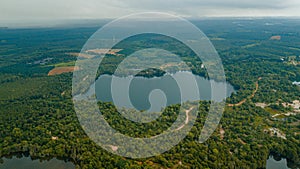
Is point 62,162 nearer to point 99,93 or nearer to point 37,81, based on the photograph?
point 99,93

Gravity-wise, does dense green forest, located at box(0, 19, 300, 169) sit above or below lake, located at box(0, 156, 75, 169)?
above

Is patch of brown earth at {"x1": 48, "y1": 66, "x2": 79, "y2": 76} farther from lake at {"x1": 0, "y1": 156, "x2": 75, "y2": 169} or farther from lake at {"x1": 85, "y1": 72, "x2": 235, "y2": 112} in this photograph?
lake at {"x1": 0, "y1": 156, "x2": 75, "y2": 169}

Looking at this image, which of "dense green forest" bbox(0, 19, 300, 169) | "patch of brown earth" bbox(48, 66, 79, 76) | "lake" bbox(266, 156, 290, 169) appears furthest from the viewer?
"patch of brown earth" bbox(48, 66, 79, 76)

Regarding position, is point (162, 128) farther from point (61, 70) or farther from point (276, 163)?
point (61, 70)

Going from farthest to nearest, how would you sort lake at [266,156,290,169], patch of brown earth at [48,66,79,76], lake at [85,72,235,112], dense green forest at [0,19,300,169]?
1. patch of brown earth at [48,66,79,76]
2. lake at [85,72,235,112]
3. lake at [266,156,290,169]
4. dense green forest at [0,19,300,169]

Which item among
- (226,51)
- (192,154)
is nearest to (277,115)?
(192,154)

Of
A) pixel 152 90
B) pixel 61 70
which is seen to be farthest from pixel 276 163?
pixel 61 70

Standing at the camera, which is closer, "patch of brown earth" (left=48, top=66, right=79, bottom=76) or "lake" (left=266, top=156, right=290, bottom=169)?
"lake" (left=266, top=156, right=290, bottom=169)

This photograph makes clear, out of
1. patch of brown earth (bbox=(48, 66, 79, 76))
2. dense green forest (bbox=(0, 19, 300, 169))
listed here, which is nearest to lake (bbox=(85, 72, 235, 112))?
dense green forest (bbox=(0, 19, 300, 169))
